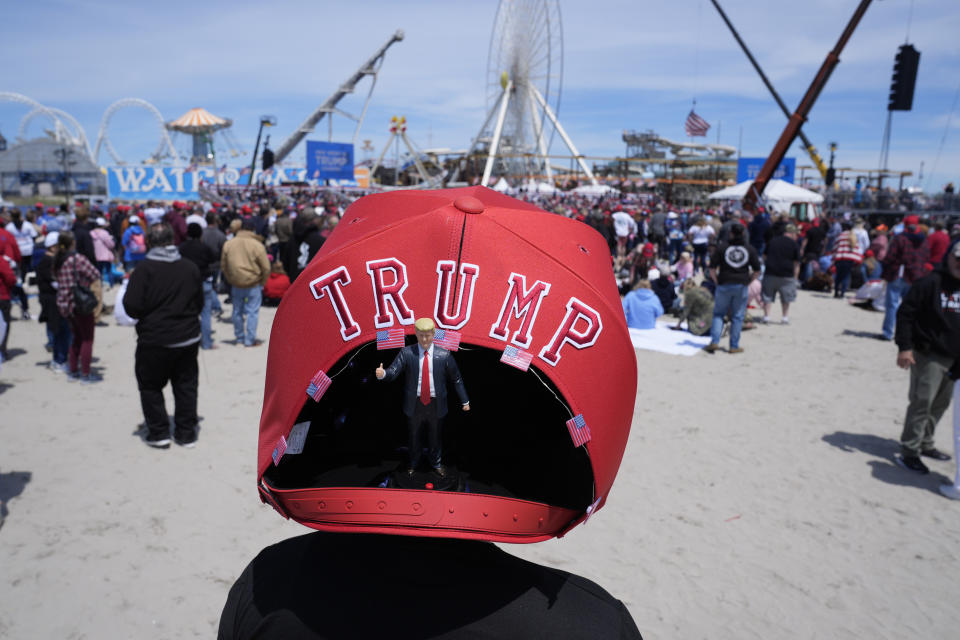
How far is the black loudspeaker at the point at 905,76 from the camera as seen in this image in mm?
19484

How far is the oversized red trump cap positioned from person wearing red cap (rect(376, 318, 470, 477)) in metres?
0.05

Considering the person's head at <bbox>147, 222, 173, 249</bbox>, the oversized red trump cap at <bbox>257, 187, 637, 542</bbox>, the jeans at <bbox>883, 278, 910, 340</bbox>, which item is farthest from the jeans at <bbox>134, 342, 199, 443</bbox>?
the jeans at <bbox>883, 278, 910, 340</bbox>

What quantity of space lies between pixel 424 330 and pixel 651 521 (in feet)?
13.3

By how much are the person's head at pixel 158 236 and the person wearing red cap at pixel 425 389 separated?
4.62 m

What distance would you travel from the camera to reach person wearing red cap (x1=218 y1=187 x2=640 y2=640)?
46.5 inches

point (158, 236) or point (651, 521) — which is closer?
point (651, 521)

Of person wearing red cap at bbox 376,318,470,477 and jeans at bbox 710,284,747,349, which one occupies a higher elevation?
person wearing red cap at bbox 376,318,470,477

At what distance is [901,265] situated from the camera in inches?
382

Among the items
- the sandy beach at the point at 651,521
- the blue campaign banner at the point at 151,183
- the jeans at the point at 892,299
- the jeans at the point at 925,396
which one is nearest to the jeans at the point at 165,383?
the sandy beach at the point at 651,521

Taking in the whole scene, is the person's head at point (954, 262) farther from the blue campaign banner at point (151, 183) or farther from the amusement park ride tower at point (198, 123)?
the amusement park ride tower at point (198, 123)

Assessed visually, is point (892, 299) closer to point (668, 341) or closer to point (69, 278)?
point (668, 341)

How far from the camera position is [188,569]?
394cm

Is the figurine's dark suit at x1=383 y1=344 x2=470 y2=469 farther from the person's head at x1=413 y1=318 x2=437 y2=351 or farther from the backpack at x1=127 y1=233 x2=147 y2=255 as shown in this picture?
the backpack at x1=127 y1=233 x2=147 y2=255

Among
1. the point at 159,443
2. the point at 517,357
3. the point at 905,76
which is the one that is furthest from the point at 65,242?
the point at 905,76
